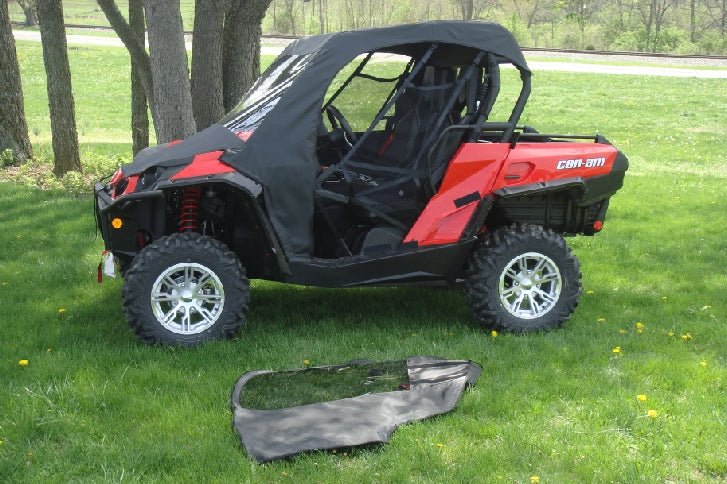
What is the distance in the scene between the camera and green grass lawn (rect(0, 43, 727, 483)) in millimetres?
3902

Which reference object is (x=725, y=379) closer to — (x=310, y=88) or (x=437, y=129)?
(x=437, y=129)

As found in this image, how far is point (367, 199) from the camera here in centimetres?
571

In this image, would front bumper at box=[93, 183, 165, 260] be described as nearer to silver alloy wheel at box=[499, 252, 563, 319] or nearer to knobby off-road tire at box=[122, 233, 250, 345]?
knobby off-road tire at box=[122, 233, 250, 345]

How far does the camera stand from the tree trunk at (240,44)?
29.8ft

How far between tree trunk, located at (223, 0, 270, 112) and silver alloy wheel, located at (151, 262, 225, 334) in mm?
4217

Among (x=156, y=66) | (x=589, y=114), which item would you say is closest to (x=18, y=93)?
(x=156, y=66)

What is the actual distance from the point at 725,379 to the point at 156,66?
5.90 metres

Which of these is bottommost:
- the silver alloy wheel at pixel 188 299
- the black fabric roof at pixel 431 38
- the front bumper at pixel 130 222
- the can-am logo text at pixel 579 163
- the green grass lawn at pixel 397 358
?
the green grass lawn at pixel 397 358

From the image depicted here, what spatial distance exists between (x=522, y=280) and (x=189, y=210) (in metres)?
2.26

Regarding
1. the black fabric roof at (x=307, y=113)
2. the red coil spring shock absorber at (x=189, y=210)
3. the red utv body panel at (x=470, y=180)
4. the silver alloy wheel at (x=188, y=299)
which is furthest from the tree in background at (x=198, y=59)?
the red utv body panel at (x=470, y=180)

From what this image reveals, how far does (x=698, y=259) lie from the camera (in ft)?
26.0

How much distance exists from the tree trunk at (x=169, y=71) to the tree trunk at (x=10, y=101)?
174 inches

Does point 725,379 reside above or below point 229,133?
below

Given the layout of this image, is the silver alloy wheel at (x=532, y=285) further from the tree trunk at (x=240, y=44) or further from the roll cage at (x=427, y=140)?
the tree trunk at (x=240, y=44)
